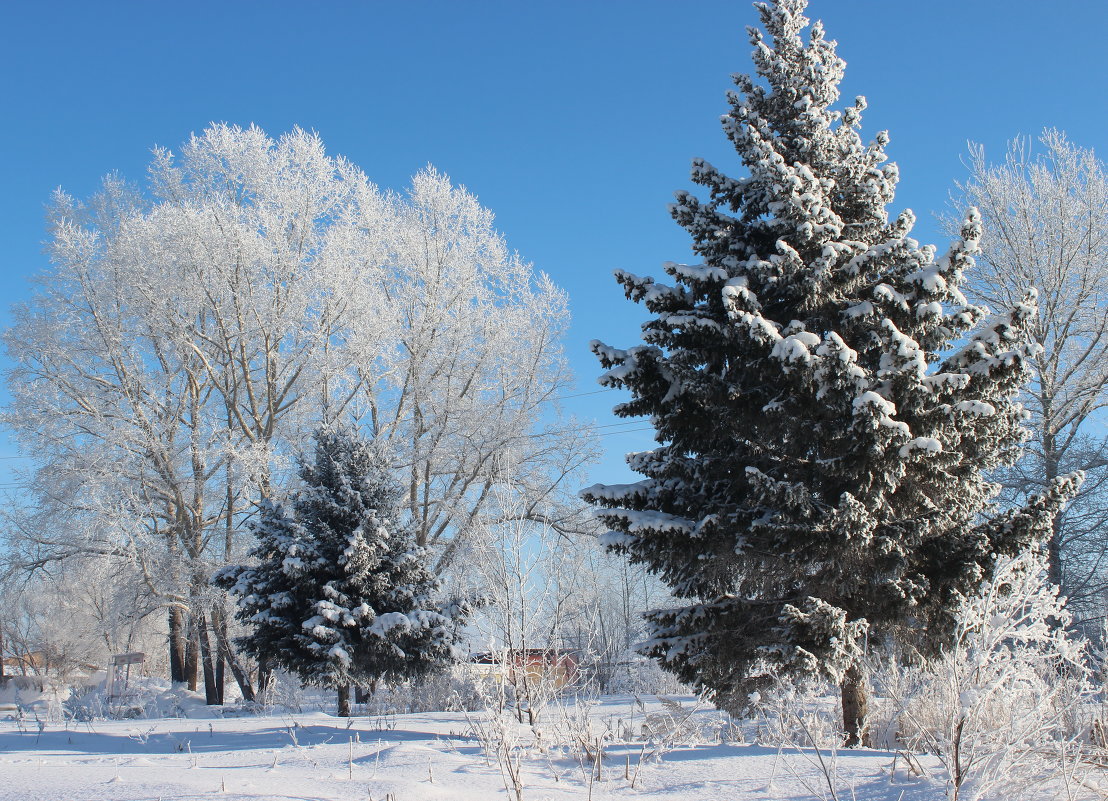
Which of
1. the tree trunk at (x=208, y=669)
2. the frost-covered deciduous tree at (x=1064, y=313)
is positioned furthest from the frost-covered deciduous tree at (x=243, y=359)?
the frost-covered deciduous tree at (x=1064, y=313)

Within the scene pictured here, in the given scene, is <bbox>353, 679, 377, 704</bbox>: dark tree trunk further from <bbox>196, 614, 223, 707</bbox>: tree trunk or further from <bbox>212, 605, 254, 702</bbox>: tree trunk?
<bbox>196, 614, 223, 707</bbox>: tree trunk

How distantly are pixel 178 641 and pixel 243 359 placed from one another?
800 cm

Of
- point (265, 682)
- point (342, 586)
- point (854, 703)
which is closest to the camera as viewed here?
point (854, 703)

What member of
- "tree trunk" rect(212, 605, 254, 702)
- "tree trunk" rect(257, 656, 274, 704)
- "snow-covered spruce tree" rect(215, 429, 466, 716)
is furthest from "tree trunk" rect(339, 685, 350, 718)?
"tree trunk" rect(212, 605, 254, 702)

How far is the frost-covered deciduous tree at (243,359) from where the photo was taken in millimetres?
16516

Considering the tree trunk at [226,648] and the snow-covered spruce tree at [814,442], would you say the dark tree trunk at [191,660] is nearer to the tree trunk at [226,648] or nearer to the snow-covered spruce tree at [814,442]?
the tree trunk at [226,648]

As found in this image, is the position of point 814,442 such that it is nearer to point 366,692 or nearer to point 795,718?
point 795,718

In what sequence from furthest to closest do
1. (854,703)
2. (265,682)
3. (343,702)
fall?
(265,682) < (343,702) < (854,703)

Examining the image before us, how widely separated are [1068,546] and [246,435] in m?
16.9

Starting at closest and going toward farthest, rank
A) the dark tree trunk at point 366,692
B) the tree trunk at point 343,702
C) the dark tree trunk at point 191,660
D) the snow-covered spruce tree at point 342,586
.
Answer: the tree trunk at point 343,702, the snow-covered spruce tree at point 342,586, the dark tree trunk at point 366,692, the dark tree trunk at point 191,660

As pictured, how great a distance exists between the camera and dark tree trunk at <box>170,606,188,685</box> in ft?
62.4

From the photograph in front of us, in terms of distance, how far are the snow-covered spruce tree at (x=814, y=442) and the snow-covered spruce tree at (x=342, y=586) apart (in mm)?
5698

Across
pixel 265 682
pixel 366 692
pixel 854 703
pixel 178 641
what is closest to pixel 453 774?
pixel 854 703

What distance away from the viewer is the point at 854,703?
23.4 ft
